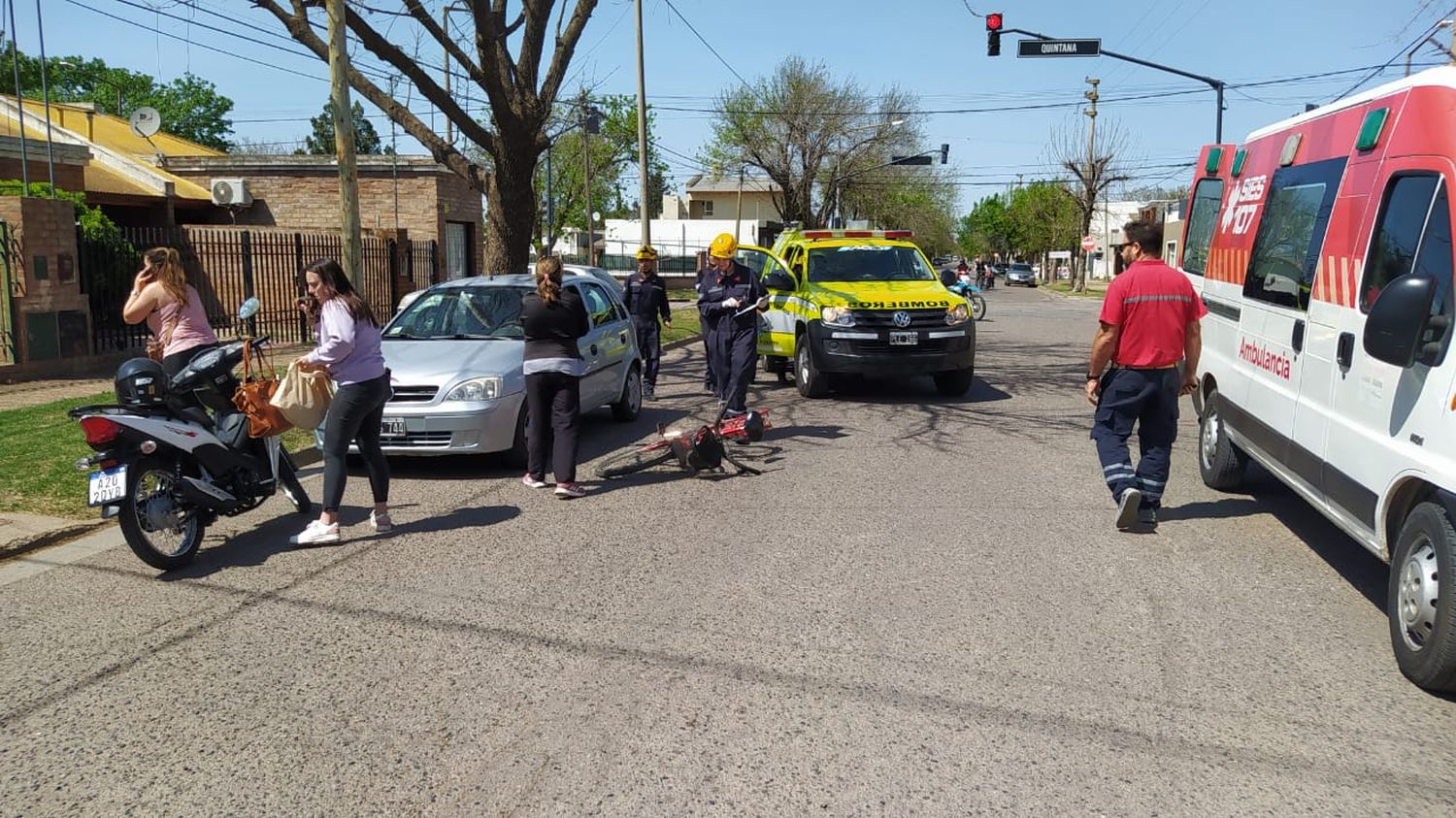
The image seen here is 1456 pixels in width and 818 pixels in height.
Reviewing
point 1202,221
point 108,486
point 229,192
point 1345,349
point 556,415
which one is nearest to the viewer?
point 1345,349

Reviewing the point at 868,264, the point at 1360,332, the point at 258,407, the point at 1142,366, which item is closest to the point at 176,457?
the point at 258,407

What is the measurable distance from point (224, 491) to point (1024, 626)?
4439mm

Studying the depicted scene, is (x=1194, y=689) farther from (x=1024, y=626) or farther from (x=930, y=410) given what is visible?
(x=930, y=410)

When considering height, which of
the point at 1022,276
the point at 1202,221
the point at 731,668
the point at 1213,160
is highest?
the point at 1213,160

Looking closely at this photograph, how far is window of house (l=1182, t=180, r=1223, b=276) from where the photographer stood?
8297mm

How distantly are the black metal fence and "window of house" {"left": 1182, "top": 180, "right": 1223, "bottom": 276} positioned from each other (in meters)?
11.7

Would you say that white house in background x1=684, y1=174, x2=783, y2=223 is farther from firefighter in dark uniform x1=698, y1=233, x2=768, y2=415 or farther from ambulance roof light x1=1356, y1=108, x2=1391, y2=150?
ambulance roof light x1=1356, y1=108, x2=1391, y2=150

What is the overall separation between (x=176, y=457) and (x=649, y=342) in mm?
7538

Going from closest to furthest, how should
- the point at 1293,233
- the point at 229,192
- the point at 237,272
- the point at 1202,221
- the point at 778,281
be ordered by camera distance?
the point at 1293,233 → the point at 1202,221 → the point at 778,281 → the point at 237,272 → the point at 229,192

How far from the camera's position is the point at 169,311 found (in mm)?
7387

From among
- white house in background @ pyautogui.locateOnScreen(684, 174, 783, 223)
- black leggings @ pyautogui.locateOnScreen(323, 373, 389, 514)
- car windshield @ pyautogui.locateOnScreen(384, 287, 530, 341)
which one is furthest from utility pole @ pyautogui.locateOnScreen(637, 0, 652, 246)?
white house in background @ pyautogui.locateOnScreen(684, 174, 783, 223)

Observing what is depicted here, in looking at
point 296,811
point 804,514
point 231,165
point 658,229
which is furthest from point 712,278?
point 658,229

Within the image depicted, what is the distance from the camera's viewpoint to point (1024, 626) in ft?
16.6

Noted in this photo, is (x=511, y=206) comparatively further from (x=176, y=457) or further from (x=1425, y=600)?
(x=1425, y=600)
